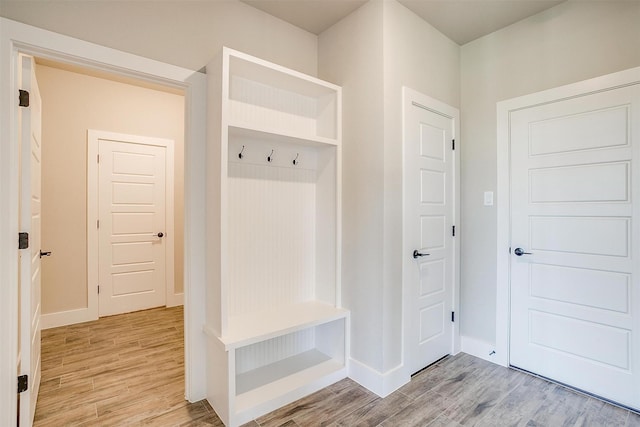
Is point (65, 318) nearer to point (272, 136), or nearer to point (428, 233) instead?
point (272, 136)

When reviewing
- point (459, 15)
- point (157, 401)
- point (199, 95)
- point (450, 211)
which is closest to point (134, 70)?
point (199, 95)

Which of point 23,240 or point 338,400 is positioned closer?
point 23,240

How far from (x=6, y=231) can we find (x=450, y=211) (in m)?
2.99

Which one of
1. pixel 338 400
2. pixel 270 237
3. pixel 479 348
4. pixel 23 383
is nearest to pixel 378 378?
pixel 338 400

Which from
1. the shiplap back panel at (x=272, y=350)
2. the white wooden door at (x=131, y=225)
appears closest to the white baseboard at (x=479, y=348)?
the shiplap back panel at (x=272, y=350)

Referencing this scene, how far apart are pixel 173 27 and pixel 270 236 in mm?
1554

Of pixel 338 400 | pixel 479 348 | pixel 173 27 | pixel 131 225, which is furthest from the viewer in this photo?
pixel 131 225

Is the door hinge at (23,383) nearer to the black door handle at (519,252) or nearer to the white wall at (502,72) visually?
the white wall at (502,72)

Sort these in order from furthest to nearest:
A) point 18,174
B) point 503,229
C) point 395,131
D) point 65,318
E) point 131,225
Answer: point 131,225
point 65,318
point 503,229
point 395,131
point 18,174

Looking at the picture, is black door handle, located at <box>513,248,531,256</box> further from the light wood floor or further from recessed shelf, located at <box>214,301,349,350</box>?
recessed shelf, located at <box>214,301,349,350</box>

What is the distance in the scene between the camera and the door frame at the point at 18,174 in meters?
1.58

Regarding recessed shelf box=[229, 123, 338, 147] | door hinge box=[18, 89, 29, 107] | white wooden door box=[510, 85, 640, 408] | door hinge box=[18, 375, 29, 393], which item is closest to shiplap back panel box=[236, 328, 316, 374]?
door hinge box=[18, 375, 29, 393]

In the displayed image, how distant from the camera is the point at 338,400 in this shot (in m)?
2.14

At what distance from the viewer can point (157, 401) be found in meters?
2.13
